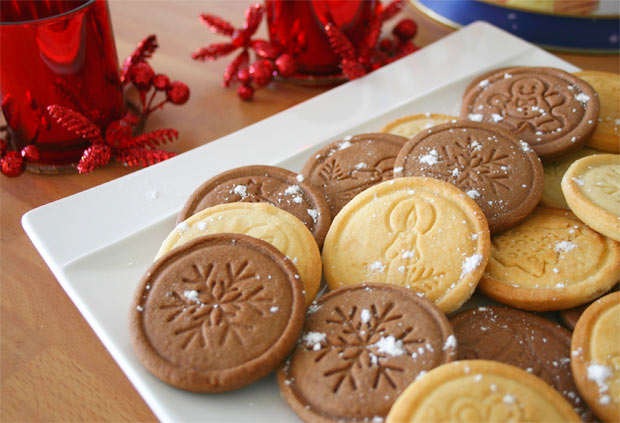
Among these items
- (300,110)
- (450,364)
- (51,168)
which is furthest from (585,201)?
(51,168)

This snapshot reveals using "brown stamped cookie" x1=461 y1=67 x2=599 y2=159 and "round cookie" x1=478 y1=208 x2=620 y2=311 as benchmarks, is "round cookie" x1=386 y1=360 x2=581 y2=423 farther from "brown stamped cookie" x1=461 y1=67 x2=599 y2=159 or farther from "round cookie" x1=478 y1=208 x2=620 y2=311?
"brown stamped cookie" x1=461 y1=67 x2=599 y2=159

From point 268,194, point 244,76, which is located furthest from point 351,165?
point 244,76

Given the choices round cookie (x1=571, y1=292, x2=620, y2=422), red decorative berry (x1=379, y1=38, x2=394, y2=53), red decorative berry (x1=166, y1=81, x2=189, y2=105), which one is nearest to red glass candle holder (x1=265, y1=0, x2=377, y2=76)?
red decorative berry (x1=379, y1=38, x2=394, y2=53)

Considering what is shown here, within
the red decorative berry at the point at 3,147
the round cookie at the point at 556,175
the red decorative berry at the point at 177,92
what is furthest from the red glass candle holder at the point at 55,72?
the round cookie at the point at 556,175

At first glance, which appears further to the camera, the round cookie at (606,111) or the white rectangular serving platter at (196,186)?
the round cookie at (606,111)

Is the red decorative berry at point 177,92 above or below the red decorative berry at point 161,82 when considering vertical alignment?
below

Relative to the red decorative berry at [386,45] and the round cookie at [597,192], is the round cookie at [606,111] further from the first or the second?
the red decorative berry at [386,45]

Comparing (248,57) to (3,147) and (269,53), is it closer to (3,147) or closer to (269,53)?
(269,53)

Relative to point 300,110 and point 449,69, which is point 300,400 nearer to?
point 300,110
